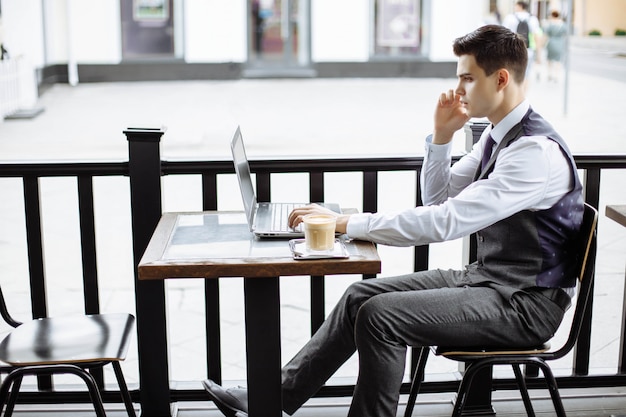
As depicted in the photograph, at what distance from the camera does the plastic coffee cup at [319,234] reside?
2443 mm

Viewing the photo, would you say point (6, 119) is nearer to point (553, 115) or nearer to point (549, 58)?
point (553, 115)

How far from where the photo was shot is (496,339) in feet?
8.48

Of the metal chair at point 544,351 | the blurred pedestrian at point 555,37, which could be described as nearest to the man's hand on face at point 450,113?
the metal chair at point 544,351

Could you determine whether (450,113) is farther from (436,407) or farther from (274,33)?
(274,33)

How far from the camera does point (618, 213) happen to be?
2.88m

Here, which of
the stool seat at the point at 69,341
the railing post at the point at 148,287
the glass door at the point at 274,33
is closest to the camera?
the stool seat at the point at 69,341

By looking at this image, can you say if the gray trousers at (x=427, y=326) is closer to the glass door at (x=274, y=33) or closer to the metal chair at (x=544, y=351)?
the metal chair at (x=544, y=351)

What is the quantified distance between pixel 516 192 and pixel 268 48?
1814 centimetres

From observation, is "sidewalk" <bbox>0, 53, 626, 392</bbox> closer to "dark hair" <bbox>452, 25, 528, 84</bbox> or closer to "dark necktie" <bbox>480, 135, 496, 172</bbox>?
"dark necktie" <bbox>480, 135, 496, 172</bbox>

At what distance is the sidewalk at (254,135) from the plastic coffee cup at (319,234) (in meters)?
0.91

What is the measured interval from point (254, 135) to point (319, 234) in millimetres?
9314

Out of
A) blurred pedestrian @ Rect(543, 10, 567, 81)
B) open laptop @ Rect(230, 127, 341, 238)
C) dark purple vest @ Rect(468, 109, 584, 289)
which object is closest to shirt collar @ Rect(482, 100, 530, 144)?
dark purple vest @ Rect(468, 109, 584, 289)

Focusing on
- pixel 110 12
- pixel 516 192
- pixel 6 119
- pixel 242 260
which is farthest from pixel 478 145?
pixel 110 12

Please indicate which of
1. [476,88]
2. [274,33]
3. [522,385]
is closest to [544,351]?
[522,385]
